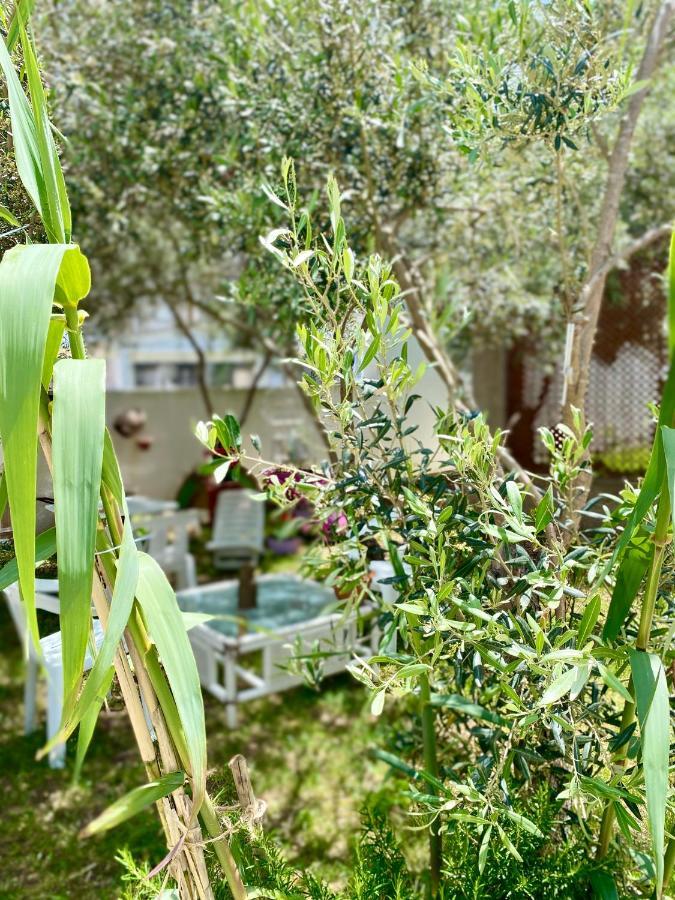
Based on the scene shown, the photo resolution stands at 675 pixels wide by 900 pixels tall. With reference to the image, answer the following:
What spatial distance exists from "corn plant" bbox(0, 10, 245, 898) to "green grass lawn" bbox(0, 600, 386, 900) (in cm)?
146

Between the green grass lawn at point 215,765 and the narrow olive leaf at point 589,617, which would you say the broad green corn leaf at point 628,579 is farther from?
the green grass lawn at point 215,765

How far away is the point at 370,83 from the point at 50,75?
1426 mm

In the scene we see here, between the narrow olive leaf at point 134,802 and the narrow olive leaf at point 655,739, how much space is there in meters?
0.70

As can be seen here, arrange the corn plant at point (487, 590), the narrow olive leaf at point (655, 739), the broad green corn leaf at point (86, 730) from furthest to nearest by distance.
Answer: the corn plant at point (487, 590)
the narrow olive leaf at point (655, 739)
the broad green corn leaf at point (86, 730)

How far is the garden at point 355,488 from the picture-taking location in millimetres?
1041

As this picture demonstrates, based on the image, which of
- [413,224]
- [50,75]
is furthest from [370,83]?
[413,224]

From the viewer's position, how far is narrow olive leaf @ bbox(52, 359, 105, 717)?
2.87ft

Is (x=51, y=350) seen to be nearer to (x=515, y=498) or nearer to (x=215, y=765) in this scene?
(x=515, y=498)

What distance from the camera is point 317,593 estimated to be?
499 cm

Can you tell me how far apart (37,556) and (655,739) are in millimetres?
962

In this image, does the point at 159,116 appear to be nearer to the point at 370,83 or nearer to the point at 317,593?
the point at 370,83

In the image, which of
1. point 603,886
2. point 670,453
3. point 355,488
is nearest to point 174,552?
point 355,488

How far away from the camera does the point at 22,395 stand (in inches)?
34.4

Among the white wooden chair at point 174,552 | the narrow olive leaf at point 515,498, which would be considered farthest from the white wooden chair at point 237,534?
the narrow olive leaf at point 515,498
